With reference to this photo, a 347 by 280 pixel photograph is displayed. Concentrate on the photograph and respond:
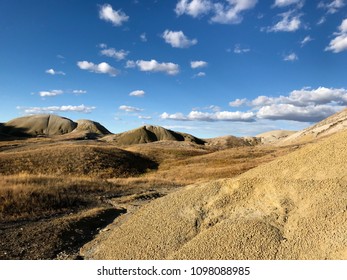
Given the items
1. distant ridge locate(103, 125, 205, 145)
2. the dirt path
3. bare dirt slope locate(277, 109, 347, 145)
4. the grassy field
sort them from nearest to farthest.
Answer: the dirt path, the grassy field, bare dirt slope locate(277, 109, 347, 145), distant ridge locate(103, 125, 205, 145)

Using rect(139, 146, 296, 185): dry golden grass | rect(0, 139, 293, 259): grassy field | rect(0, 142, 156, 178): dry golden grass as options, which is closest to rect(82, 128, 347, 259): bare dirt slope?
rect(0, 139, 293, 259): grassy field

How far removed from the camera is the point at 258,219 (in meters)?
9.04

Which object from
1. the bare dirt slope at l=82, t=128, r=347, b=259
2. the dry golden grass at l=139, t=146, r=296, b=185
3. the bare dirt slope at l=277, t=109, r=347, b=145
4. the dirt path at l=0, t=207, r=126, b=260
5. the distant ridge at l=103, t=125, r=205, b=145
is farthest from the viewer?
the distant ridge at l=103, t=125, r=205, b=145

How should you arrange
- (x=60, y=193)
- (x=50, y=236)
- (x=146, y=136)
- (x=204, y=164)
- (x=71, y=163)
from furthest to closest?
(x=146, y=136) < (x=204, y=164) < (x=71, y=163) < (x=60, y=193) < (x=50, y=236)

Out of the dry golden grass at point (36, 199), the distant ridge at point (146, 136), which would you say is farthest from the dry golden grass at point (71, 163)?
the distant ridge at point (146, 136)

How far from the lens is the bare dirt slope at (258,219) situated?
779cm

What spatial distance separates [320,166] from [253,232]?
3.19 m

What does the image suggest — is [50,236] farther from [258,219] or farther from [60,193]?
[60,193]

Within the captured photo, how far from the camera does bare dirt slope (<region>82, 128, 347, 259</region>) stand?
7.79 m

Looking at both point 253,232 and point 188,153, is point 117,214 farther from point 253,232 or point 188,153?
point 188,153

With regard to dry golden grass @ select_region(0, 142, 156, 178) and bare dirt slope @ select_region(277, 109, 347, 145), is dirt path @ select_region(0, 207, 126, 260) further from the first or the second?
bare dirt slope @ select_region(277, 109, 347, 145)

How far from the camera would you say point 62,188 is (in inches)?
851

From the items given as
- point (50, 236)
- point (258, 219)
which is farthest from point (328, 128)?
point (50, 236)
